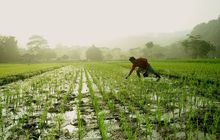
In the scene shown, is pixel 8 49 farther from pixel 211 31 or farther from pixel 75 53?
pixel 211 31

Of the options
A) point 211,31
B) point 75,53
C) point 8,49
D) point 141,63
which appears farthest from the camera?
point 75,53

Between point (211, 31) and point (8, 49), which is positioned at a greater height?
point (211, 31)

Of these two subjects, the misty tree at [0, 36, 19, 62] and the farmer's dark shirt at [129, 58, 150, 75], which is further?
the misty tree at [0, 36, 19, 62]

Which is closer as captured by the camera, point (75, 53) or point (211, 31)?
point (211, 31)

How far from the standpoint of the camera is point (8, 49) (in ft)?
225

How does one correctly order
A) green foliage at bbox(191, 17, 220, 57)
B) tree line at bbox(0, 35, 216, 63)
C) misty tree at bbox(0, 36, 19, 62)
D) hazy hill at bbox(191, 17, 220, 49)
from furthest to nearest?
1. hazy hill at bbox(191, 17, 220, 49)
2. green foliage at bbox(191, 17, 220, 57)
3. tree line at bbox(0, 35, 216, 63)
4. misty tree at bbox(0, 36, 19, 62)

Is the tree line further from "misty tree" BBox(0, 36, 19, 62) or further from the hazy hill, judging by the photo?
the hazy hill

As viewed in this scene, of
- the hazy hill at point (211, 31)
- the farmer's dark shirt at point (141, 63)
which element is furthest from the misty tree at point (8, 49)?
the hazy hill at point (211, 31)

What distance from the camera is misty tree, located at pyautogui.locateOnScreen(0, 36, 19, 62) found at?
66875 millimetres

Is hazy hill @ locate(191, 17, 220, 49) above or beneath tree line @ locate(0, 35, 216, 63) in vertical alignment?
above

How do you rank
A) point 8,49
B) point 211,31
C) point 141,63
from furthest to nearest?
point 211,31, point 8,49, point 141,63

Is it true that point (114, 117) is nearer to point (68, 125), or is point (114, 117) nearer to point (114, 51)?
point (68, 125)

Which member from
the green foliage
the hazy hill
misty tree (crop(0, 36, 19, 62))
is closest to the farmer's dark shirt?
misty tree (crop(0, 36, 19, 62))

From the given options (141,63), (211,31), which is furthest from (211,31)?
(141,63)
